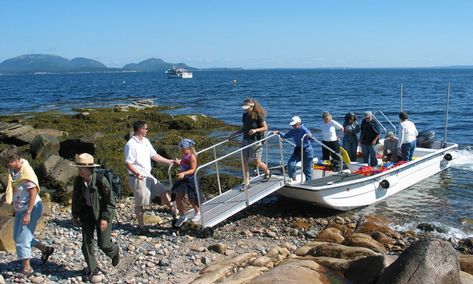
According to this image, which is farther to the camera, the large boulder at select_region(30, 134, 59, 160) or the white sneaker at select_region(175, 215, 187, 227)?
the large boulder at select_region(30, 134, 59, 160)

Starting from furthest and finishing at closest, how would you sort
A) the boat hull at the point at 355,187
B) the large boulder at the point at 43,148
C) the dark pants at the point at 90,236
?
the large boulder at the point at 43,148 → the boat hull at the point at 355,187 → the dark pants at the point at 90,236

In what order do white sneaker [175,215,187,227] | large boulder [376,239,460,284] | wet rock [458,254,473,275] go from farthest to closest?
1. white sneaker [175,215,187,227]
2. wet rock [458,254,473,275]
3. large boulder [376,239,460,284]

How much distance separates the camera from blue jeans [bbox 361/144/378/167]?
14.5 meters

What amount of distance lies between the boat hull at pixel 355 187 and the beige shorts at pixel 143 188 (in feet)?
11.9

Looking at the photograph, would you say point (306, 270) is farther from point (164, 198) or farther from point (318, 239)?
point (164, 198)

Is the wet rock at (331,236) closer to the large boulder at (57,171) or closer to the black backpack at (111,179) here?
the black backpack at (111,179)

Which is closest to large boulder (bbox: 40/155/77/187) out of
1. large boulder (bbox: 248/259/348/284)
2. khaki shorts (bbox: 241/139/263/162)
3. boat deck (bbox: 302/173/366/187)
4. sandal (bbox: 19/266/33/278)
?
khaki shorts (bbox: 241/139/263/162)

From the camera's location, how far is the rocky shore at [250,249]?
6762mm

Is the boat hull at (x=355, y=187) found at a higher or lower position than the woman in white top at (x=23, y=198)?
lower

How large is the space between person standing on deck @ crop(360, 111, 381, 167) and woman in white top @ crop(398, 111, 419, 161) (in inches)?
28.9

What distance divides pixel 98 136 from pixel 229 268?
1711 centimetres

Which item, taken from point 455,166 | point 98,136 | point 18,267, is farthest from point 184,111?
point 18,267

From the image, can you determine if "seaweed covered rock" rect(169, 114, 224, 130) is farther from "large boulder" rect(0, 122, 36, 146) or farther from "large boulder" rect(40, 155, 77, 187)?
"large boulder" rect(40, 155, 77, 187)

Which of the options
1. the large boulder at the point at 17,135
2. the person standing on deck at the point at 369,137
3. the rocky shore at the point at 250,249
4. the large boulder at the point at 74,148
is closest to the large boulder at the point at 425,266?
the rocky shore at the point at 250,249
